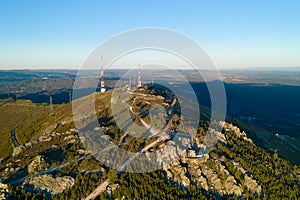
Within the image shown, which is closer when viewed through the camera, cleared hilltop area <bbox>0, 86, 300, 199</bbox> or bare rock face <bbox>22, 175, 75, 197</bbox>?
bare rock face <bbox>22, 175, 75, 197</bbox>

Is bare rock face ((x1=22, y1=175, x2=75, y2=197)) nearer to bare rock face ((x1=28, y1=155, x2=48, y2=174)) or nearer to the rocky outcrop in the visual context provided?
the rocky outcrop

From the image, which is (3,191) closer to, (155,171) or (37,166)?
(37,166)

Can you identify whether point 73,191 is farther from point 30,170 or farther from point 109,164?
point 30,170

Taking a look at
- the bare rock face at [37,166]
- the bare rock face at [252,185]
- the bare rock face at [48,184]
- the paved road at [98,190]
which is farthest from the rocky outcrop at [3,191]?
the bare rock face at [252,185]

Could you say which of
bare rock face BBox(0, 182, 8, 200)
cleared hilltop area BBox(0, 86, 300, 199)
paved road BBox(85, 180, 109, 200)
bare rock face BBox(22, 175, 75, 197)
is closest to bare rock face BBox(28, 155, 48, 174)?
cleared hilltop area BBox(0, 86, 300, 199)

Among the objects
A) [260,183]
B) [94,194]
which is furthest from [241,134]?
[94,194]

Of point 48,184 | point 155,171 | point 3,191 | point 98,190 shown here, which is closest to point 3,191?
point 3,191
